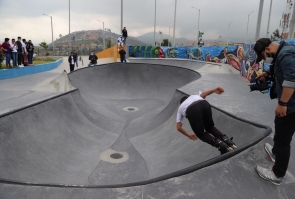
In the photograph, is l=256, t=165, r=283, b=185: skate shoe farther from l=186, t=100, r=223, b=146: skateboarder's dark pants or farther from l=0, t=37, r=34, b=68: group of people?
l=0, t=37, r=34, b=68: group of people

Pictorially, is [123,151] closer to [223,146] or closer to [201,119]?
[201,119]

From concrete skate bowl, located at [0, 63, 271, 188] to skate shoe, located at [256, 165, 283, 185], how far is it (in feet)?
1.25

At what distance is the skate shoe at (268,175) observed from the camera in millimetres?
2799

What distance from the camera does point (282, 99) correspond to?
2514mm

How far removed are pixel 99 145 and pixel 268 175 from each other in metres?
4.95

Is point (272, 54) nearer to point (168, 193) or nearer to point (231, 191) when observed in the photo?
point (231, 191)

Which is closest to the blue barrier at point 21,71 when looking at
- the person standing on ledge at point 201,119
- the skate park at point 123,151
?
the skate park at point 123,151

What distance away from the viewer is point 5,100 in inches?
256

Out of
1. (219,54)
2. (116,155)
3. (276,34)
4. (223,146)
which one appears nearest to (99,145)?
(116,155)

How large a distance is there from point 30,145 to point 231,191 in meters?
4.22

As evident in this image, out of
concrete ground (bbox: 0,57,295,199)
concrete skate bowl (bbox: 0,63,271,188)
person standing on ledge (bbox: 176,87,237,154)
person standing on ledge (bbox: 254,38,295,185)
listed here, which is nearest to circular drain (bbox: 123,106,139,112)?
concrete ground (bbox: 0,57,295,199)

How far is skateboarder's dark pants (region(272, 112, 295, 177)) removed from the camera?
103 inches

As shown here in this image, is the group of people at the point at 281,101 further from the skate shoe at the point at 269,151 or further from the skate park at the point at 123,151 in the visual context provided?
the skate park at the point at 123,151

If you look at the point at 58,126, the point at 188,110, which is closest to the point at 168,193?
the point at 188,110
